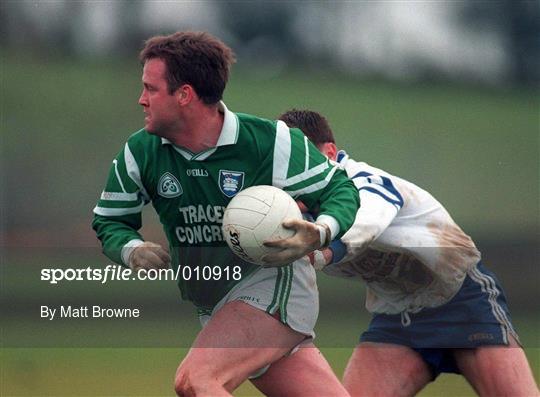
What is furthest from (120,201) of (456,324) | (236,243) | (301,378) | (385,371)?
(456,324)

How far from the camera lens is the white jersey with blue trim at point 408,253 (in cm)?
509

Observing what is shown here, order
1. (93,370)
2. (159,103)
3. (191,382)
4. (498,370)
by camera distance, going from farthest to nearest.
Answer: (93,370), (498,370), (159,103), (191,382)

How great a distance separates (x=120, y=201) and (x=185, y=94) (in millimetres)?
465

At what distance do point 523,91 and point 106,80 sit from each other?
1.83 metres

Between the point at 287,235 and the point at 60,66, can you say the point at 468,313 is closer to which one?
the point at 287,235

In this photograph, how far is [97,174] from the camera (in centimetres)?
545

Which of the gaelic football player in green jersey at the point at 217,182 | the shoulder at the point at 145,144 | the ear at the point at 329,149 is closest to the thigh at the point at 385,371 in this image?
the gaelic football player in green jersey at the point at 217,182

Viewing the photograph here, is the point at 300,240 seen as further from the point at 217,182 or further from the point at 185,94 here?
the point at 185,94

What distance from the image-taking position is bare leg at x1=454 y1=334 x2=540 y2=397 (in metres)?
5.02

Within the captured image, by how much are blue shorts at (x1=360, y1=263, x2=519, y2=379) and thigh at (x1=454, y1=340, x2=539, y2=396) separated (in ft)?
0.15

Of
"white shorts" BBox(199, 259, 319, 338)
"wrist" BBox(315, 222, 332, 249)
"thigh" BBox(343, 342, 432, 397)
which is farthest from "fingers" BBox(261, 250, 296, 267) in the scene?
"thigh" BBox(343, 342, 432, 397)

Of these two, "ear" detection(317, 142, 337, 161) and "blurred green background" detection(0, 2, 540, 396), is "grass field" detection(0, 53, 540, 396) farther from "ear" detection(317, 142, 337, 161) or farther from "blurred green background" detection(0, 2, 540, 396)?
"ear" detection(317, 142, 337, 161)

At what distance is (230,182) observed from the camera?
469 centimetres

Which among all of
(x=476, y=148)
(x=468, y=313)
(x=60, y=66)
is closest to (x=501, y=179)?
(x=476, y=148)
